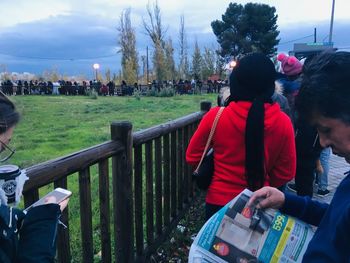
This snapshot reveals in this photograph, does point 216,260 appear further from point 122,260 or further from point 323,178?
point 323,178

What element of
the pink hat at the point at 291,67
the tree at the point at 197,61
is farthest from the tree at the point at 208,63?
the pink hat at the point at 291,67

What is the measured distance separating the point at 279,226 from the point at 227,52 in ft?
164

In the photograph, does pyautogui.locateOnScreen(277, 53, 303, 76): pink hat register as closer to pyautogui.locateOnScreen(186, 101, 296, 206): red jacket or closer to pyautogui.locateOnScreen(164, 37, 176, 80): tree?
pyautogui.locateOnScreen(186, 101, 296, 206): red jacket

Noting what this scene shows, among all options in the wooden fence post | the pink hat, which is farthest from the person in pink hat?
the wooden fence post

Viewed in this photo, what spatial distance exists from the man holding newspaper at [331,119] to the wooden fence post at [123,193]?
1.70m

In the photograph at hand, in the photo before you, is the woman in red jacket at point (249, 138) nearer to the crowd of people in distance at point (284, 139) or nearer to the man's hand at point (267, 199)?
the crowd of people in distance at point (284, 139)

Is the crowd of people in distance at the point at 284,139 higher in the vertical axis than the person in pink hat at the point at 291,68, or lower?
lower

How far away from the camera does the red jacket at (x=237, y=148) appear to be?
2.38 m

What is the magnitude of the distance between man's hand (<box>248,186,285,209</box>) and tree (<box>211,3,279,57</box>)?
4764cm

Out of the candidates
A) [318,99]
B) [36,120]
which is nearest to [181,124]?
[318,99]

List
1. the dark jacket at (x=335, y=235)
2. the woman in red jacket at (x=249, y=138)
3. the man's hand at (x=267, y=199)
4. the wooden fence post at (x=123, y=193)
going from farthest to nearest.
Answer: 1. the wooden fence post at (x=123, y=193)
2. the woman in red jacket at (x=249, y=138)
3. the man's hand at (x=267, y=199)
4. the dark jacket at (x=335, y=235)

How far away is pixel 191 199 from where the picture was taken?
4.88 meters

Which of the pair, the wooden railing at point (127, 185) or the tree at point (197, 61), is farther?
the tree at point (197, 61)

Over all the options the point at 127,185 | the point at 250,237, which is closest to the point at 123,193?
the point at 127,185
